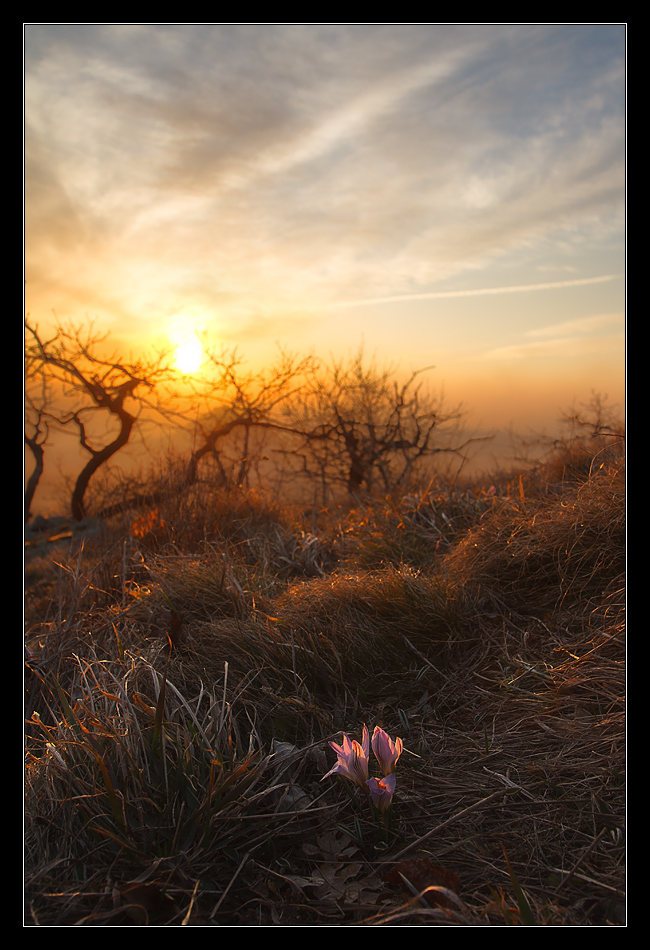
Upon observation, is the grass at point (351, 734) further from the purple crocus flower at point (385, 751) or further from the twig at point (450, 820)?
the purple crocus flower at point (385, 751)

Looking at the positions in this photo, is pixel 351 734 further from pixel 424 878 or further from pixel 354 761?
pixel 424 878

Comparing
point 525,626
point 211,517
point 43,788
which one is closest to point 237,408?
point 211,517

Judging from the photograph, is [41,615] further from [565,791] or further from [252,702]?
[565,791]

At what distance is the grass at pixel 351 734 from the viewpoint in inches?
55.1

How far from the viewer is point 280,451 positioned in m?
10.3

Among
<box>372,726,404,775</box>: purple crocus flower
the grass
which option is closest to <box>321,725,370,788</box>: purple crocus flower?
<box>372,726,404,775</box>: purple crocus flower

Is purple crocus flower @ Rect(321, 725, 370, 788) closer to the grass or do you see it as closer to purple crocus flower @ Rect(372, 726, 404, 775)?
purple crocus flower @ Rect(372, 726, 404, 775)

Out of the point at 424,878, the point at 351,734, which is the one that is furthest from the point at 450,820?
the point at 351,734

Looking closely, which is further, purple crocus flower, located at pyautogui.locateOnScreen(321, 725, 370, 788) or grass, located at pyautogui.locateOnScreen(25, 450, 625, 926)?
purple crocus flower, located at pyautogui.locateOnScreen(321, 725, 370, 788)

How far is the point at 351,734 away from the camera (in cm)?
205

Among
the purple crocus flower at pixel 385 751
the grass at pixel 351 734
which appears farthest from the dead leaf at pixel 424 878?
the purple crocus flower at pixel 385 751

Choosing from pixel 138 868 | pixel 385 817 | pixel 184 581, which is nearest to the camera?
pixel 138 868

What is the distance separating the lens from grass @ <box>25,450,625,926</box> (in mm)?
1400

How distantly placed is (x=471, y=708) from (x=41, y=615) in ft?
13.8
